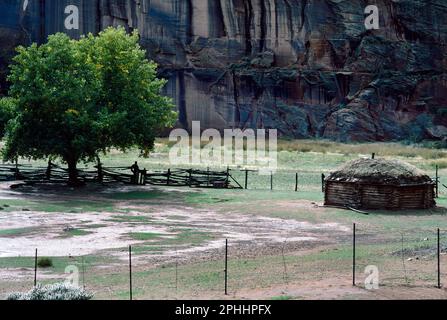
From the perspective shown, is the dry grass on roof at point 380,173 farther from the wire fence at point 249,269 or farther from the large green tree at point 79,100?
the large green tree at point 79,100

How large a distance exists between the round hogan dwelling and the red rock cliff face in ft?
171

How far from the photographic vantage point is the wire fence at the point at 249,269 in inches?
615

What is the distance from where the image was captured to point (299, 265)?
18.7m

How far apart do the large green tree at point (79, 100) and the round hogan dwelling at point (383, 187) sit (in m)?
14.6

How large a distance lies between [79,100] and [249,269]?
81.1 ft

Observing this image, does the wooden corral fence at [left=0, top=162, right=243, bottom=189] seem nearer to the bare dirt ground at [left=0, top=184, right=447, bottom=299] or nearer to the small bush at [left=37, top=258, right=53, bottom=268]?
the bare dirt ground at [left=0, top=184, right=447, bottom=299]

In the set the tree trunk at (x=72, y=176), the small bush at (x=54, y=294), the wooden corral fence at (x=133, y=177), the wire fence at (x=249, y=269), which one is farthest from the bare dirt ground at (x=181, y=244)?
the wooden corral fence at (x=133, y=177)

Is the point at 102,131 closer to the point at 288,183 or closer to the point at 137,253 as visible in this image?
the point at 288,183

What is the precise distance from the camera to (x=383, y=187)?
104 feet

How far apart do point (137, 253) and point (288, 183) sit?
25.1m

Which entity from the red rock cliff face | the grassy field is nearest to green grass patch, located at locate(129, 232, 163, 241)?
the grassy field

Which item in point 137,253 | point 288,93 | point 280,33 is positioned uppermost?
point 280,33
